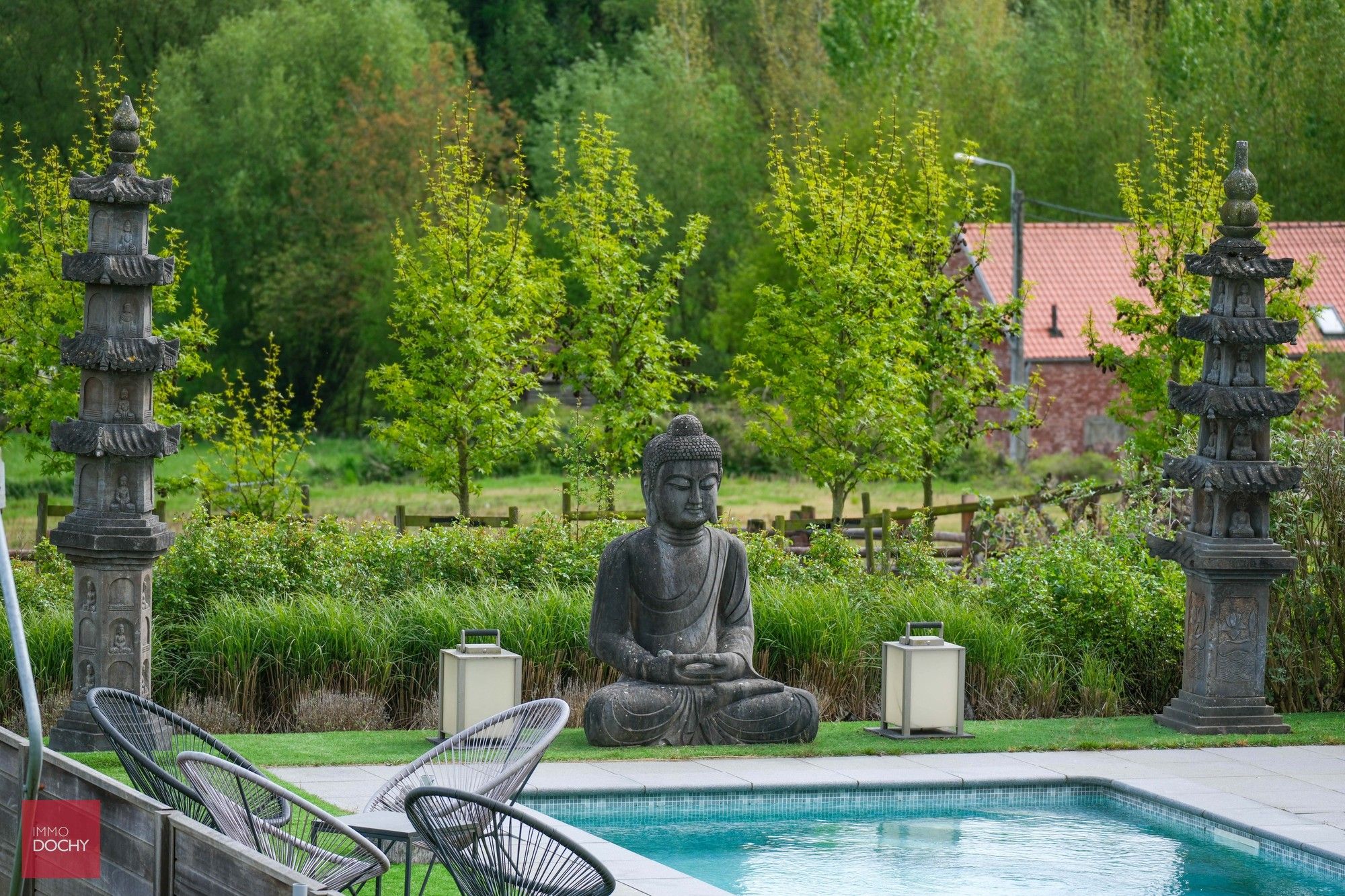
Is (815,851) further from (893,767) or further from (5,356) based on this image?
(5,356)

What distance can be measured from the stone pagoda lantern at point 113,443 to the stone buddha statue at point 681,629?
10.1 ft

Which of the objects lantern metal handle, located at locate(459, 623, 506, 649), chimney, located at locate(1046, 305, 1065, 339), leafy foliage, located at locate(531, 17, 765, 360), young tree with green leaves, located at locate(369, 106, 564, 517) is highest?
leafy foliage, located at locate(531, 17, 765, 360)

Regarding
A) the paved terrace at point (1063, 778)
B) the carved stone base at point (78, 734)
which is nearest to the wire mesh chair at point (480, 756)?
the paved terrace at point (1063, 778)

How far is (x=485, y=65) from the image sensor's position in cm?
5884

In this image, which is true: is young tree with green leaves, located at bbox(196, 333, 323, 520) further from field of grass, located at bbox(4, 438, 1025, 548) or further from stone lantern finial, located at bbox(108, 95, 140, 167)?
field of grass, located at bbox(4, 438, 1025, 548)

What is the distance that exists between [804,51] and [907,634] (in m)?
43.1

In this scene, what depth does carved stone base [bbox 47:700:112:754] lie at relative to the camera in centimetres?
1214

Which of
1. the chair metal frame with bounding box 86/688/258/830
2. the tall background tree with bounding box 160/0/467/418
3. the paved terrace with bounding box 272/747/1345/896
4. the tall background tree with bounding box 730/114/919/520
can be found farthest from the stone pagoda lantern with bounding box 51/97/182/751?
the tall background tree with bounding box 160/0/467/418

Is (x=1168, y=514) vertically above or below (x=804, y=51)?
below

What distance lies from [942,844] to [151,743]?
4.61 meters

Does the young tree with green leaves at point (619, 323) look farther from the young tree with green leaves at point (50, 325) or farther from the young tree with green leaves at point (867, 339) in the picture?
the young tree with green leaves at point (50, 325)

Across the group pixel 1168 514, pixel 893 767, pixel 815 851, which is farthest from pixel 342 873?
pixel 1168 514

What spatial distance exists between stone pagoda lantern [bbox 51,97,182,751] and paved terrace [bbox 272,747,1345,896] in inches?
62.4

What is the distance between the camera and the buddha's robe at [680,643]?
1270 centimetres
